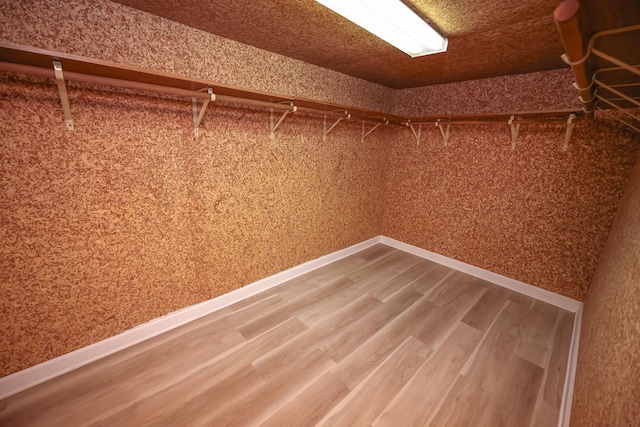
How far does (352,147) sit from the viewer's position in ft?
8.80

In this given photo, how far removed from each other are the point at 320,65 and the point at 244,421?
2.48 m

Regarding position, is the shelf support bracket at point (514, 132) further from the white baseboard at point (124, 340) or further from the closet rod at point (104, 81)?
the white baseboard at point (124, 340)

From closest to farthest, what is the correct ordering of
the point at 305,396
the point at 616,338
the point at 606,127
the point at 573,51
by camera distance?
1. the point at 573,51
2. the point at 616,338
3. the point at 305,396
4. the point at 606,127

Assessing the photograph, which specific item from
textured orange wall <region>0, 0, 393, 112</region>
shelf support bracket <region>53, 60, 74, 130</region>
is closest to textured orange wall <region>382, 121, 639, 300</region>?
textured orange wall <region>0, 0, 393, 112</region>

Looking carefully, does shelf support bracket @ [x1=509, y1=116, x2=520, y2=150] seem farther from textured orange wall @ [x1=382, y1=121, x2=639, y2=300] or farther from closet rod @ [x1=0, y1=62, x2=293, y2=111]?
closet rod @ [x1=0, y1=62, x2=293, y2=111]

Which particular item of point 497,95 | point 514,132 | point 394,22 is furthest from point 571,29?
point 497,95

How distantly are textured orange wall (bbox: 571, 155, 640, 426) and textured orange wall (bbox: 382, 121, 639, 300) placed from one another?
587 mm

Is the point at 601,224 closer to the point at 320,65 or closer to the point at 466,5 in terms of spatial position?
the point at 466,5

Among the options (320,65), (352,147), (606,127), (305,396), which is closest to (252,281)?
(305,396)

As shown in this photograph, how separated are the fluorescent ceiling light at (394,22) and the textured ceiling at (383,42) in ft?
0.16

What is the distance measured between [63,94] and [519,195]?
3.20m

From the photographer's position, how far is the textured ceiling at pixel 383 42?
45.9 inches

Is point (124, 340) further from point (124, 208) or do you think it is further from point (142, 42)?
point (142, 42)

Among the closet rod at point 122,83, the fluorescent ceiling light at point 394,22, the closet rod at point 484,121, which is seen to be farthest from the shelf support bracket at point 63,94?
the closet rod at point 484,121
